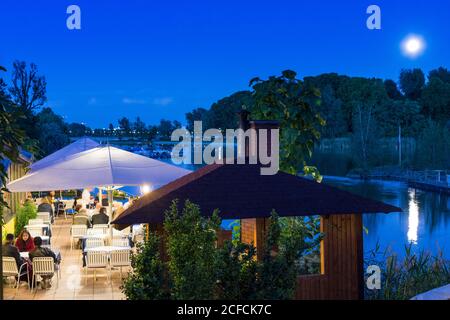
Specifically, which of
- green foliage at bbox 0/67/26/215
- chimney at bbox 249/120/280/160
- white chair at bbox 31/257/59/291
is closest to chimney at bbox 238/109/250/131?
chimney at bbox 249/120/280/160

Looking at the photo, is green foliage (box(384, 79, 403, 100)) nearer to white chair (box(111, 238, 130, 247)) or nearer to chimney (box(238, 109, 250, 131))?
white chair (box(111, 238, 130, 247))

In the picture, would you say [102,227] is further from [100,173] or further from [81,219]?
[100,173]

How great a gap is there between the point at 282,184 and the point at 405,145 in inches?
4182

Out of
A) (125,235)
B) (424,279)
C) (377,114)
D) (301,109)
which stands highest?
(377,114)

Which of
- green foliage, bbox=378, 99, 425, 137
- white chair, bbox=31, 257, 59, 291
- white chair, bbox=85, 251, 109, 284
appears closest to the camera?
white chair, bbox=31, 257, 59, 291

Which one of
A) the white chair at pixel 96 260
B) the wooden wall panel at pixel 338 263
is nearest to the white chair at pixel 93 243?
the white chair at pixel 96 260

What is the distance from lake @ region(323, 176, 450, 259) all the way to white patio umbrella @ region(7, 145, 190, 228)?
1672 cm

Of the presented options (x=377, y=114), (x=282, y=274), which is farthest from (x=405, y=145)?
(x=282, y=274)

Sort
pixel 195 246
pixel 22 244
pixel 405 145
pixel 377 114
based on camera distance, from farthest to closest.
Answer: pixel 377 114 → pixel 405 145 → pixel 22 244 → pixel 195 246

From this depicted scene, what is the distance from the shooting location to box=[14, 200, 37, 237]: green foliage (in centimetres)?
1996

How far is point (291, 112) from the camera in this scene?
15.5 metres
